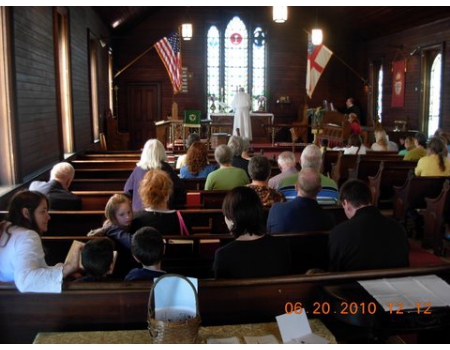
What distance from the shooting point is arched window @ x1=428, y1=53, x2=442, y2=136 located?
38.4 ft

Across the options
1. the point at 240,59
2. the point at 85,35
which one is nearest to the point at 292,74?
the point at 240,59

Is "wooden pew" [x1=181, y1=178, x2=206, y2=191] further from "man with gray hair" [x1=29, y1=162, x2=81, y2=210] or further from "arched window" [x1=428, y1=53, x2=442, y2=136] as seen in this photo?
"arched window" [x1=428, y1=53, x2=442, y2=136]

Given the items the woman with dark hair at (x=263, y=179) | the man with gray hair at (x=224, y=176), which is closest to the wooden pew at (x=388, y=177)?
the man with gray hair at (x=224, y=176)

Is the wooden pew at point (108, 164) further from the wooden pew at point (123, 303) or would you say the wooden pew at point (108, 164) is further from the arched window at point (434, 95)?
the arched window at point (434, 95)

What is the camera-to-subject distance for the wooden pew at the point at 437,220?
5113 mm

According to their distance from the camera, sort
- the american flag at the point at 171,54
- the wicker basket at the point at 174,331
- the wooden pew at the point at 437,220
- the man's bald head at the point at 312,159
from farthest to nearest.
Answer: the american flag at the point at 171,54
the wooden pew at the point at 437,220
the man's bald head at the point at 312,159
the wicker basket at the point at 174,331

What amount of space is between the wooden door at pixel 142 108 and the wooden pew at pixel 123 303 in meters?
13.0

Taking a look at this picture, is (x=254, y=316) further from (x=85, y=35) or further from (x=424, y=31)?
(x=424, y=31)

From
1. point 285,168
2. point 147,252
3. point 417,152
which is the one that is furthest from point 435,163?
point 147,252

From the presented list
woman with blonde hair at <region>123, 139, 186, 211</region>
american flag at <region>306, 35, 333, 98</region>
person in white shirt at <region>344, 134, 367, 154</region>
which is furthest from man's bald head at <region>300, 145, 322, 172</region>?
american flag at <region>306, 35, 333, 98</region>

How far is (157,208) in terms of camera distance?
3.38 metres

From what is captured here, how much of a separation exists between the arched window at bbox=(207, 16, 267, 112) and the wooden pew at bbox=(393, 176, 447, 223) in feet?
31.1

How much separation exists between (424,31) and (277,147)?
15.5ft

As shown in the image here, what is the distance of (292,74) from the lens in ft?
50.0
